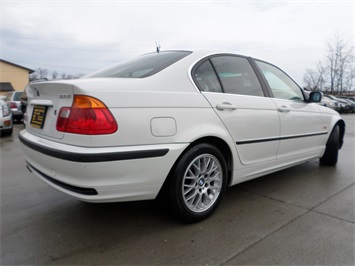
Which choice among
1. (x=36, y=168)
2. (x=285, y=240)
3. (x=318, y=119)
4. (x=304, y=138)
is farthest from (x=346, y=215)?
(x=36, y=168)

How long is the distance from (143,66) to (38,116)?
3.41 ft

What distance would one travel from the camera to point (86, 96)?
1.93 meters

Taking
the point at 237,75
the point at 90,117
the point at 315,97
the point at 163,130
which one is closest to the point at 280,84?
the point at 315,97

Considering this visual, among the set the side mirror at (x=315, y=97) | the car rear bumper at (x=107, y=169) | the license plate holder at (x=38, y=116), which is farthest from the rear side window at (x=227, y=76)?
Answer: the license plate holder at (x=38, y=116)

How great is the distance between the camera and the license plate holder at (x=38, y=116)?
2303 millimetres

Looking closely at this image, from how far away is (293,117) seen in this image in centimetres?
333

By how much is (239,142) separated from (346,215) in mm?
1220

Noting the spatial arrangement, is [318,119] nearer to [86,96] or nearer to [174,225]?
[174,225]

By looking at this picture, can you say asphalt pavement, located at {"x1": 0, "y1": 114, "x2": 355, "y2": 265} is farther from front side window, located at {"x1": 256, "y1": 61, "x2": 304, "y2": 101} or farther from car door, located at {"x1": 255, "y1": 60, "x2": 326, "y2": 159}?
front side window, located at {"x1": 256, "y1": 61, "x2": 304, "y2": 101}

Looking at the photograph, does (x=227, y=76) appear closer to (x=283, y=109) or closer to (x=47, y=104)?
(x=283, y=109)

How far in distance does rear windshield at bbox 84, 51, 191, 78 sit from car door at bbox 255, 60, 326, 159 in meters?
1.16

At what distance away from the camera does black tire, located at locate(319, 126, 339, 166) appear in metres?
4.20

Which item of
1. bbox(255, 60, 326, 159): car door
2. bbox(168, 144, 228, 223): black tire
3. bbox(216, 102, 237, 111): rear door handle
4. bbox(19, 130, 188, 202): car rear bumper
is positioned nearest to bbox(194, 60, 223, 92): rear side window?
bbox(216, 102, 237, 111): rear door handle

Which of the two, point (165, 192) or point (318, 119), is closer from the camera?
point (165, 192)
